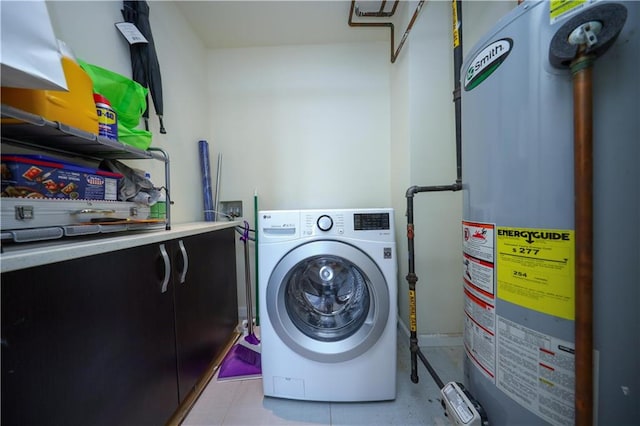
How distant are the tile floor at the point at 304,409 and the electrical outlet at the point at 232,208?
1.14 m

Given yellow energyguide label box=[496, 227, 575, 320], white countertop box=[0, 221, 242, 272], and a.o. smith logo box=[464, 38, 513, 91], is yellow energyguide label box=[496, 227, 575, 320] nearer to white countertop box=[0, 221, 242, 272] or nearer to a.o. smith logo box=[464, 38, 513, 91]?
a.o. smith logo box=[464, 38, 513, 91]

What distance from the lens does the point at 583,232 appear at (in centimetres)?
44

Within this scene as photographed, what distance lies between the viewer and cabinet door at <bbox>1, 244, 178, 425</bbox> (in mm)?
438

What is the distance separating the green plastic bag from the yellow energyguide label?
4.65 ft

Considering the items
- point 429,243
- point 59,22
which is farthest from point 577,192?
point 59,22

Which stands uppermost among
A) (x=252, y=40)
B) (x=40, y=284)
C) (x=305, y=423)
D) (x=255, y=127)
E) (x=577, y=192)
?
(x=252, y=40)

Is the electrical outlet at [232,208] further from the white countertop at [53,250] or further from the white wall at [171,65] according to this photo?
the white countertop at [53,250]

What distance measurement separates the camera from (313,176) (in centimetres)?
183

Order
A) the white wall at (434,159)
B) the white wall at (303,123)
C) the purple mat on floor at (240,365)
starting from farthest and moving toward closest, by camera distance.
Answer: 1. the white wall at (303,123)
2. the white wall at (434,159)
3. the purple mat on floor at (240,365)

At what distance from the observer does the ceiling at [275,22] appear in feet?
4.85

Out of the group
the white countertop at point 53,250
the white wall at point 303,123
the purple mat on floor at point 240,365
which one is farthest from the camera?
the white wall at point 303,123

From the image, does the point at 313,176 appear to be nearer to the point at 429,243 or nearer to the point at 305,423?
the point at 429,243

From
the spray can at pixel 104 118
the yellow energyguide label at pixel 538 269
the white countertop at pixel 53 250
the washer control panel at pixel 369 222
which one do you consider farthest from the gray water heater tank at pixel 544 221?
the spray can at pixel 104 118

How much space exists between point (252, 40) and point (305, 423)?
2.54 metres
